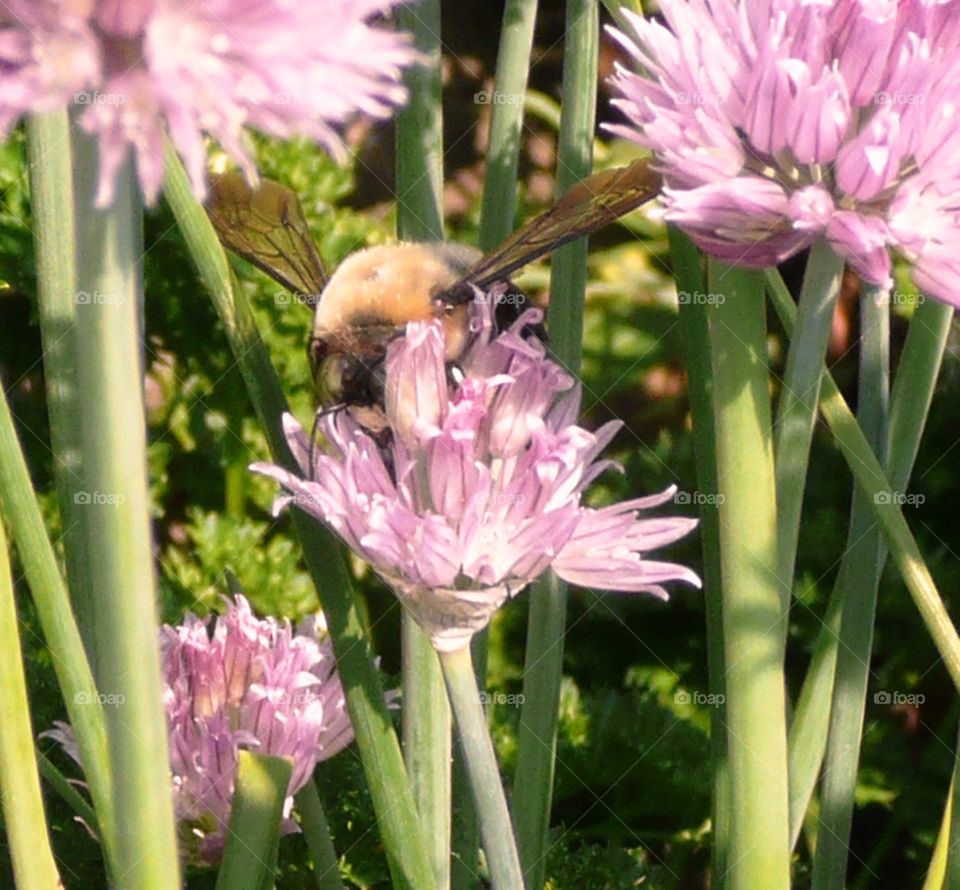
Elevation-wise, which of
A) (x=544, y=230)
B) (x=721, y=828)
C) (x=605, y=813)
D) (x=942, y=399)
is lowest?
(x=605, y=813)

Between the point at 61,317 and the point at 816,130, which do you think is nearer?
the point at 816,130

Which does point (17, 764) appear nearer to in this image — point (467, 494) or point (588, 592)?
point (467, 494)

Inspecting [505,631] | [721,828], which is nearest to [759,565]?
[721,828]

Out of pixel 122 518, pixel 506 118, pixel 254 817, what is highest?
pixel 506 118

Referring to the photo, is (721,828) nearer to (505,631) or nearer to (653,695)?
(653,695)

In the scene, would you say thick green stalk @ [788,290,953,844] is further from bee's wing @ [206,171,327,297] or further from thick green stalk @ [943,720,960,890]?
bee's wing @ [206,171,327,297]

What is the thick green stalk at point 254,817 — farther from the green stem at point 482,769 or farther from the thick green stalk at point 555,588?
the thick green stalk at point 555,588

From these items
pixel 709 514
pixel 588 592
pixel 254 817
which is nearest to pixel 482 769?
pixel 254 817
